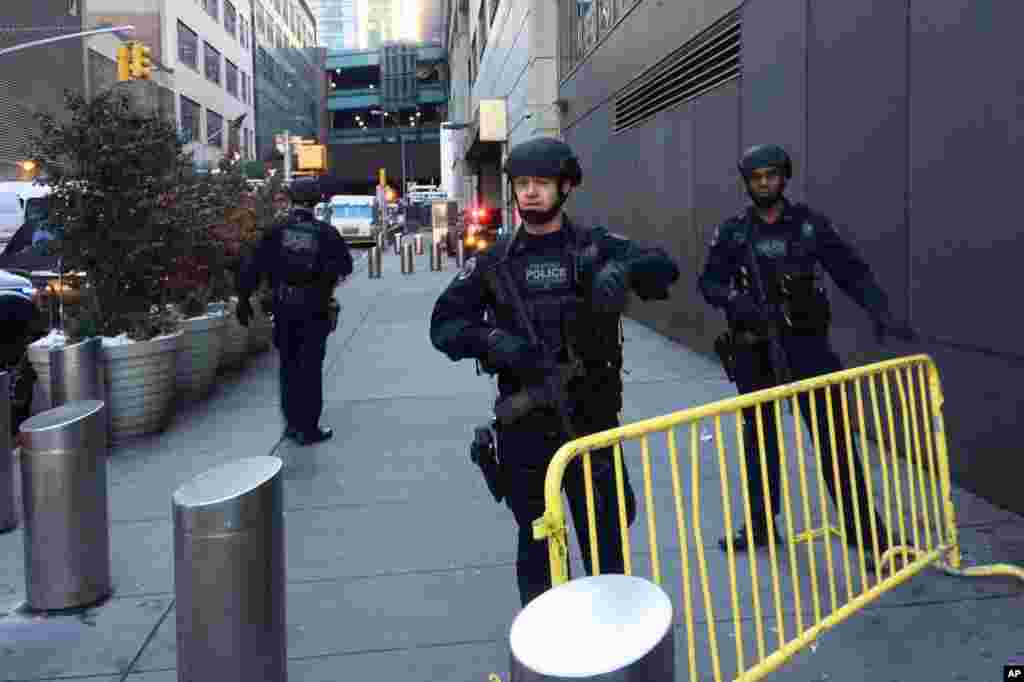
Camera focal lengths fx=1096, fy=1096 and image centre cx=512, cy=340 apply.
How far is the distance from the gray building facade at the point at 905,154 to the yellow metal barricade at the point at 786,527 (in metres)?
0.47

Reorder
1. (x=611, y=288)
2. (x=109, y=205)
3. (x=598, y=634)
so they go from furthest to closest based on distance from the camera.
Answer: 1. (x=109, y=205)
2. (x=611, y=288)
3. (x=598, y=634)

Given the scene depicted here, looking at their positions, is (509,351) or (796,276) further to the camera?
(796,276)

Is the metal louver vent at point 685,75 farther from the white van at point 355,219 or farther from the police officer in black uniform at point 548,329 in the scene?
the white van at point 355,219

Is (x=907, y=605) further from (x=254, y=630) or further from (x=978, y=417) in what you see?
(x=254, y=630)

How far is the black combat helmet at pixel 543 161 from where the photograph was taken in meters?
3.65

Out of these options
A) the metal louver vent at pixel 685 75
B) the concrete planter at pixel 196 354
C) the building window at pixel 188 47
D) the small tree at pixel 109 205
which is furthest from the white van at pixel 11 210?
the building window at pixel 188 47

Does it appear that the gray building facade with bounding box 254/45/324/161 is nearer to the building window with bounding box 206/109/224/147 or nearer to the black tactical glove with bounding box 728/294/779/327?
the building window with bounding box 206/109/224/147

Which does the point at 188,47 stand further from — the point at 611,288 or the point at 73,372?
the point at 611,288

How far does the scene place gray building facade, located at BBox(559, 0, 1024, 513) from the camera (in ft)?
18.1

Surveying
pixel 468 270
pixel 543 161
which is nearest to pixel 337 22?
pixel 468 270

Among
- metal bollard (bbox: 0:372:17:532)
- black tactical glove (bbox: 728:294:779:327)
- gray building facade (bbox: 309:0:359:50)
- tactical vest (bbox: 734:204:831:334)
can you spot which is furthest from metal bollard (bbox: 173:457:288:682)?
gray building facade (bbox: 309:0:359:50)

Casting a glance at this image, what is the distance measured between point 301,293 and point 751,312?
3752 millimetres

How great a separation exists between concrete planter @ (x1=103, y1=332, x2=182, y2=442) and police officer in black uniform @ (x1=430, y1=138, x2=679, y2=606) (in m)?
4.73

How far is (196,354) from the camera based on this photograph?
9.65 meters
